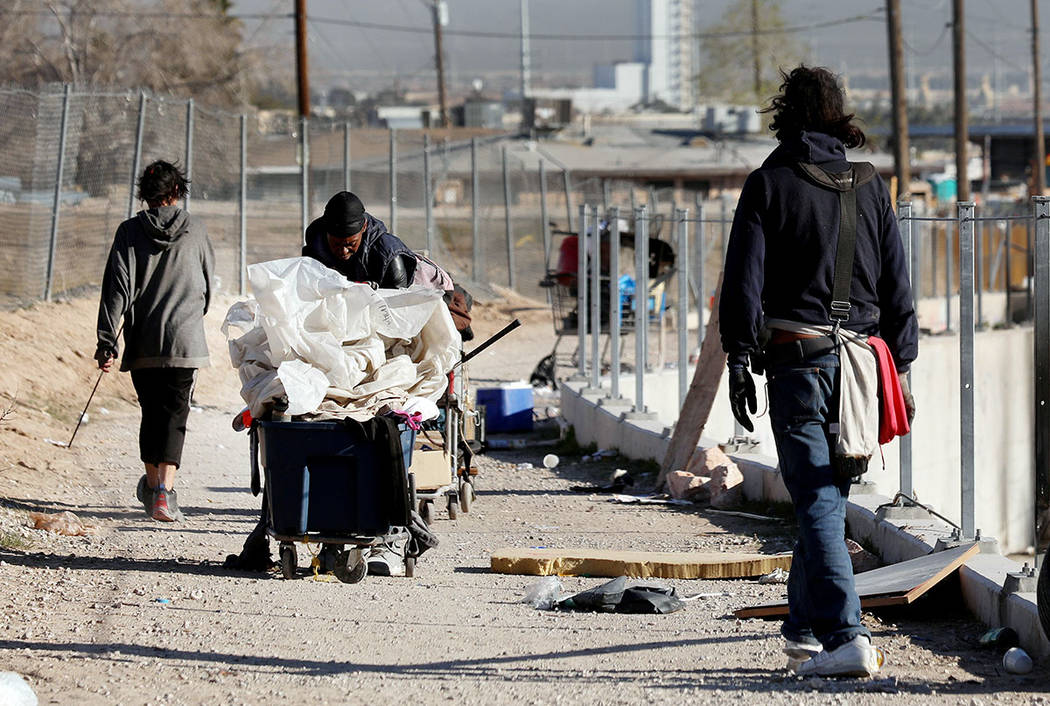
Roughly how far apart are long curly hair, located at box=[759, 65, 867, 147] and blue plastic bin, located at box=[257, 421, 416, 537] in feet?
7.46

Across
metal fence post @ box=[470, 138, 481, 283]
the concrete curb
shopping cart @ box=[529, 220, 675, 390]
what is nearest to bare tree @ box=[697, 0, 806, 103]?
metal fence post @ box=[470, 138, 481, 283]

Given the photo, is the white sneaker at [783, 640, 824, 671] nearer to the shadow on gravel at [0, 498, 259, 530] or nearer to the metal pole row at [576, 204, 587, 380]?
the shadow on gravel at [0, 498, 259, 530]

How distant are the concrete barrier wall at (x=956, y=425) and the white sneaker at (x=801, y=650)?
7.84 meters

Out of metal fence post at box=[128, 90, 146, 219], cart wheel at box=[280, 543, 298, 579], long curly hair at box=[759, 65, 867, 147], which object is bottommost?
cart wheel at box=[280, 543, 298, 579]

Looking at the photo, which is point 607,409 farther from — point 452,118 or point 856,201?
point 452,118

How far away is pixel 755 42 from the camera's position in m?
90.1

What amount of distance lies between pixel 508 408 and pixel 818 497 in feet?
28.7

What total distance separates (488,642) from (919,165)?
74100 mm

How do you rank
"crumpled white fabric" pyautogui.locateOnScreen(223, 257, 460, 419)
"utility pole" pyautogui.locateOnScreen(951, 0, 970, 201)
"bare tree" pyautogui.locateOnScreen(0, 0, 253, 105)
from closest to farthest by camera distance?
"crumpled white fabric" pyautogui.locateOnScreen(223, 257, 460, 419)
"utility pole" pyautogui.locateOnScreen(951, 0, 970, 201)
"bare tree" pyautogui.locateOnScreen(0, 0, 253, 105)

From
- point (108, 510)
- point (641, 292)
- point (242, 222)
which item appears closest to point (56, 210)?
point (242, 222)

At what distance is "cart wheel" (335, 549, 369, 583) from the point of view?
6.76 m

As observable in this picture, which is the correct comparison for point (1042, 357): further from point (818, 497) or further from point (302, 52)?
point (302, 52)

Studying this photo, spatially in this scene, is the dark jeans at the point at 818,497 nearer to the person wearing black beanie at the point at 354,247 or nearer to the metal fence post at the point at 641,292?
the person wearing black beanie at the point at 354,247

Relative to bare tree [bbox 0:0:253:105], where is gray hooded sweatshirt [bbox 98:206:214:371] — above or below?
below
